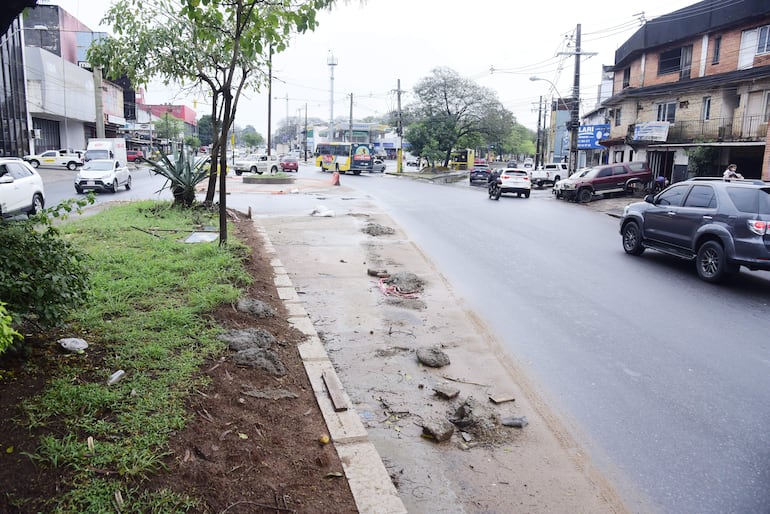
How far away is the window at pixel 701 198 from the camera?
1081 centimetres

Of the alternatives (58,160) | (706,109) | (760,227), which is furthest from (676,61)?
(58,160)

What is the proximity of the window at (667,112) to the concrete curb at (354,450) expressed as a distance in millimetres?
34483

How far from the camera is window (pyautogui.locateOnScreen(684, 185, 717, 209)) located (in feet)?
35.5

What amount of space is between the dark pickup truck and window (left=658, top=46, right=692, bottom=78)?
8777mm

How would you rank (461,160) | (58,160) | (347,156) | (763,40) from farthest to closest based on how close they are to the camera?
1. (461,160)
2. (347,156)
3. (58,160)
4. (763,40)

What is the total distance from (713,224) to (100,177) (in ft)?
80.3

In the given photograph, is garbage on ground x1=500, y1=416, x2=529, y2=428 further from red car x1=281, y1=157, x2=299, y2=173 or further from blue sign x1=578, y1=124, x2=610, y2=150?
red car x1=281, y1=157, x2=299, y2=173

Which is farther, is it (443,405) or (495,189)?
(495,189)

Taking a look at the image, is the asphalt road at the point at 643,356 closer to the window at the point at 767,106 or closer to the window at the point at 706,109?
the window at the point at 767,106

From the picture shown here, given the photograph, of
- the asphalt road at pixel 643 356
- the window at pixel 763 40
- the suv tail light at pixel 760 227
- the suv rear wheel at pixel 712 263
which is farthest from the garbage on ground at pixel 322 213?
the window at pixel 763 40

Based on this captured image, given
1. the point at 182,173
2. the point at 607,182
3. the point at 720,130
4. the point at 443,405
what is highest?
the point at 720,130

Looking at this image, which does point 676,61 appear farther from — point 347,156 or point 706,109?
point 347,156

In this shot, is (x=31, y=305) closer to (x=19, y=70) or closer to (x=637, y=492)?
(x=637, y=492)

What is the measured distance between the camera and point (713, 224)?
Result: 1045 centimetres
